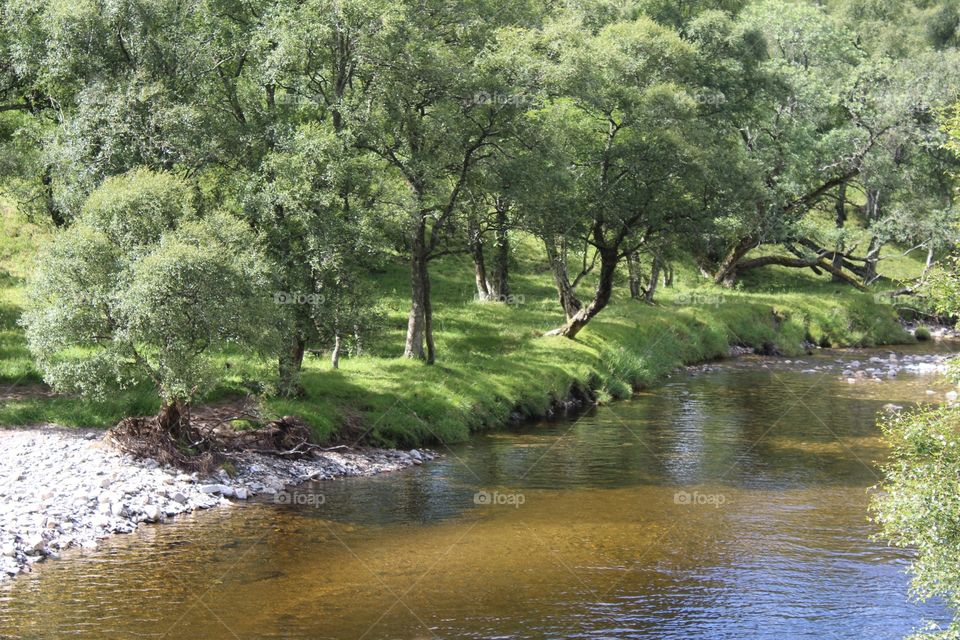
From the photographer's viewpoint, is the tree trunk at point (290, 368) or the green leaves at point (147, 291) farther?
the tree trunk at point (290, 368)

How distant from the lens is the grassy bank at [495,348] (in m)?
31.6

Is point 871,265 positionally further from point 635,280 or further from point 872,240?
point 635,280

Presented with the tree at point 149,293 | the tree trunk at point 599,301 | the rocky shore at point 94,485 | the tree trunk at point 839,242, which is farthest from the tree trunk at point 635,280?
the tree at point 149,293

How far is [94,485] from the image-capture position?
24.2m

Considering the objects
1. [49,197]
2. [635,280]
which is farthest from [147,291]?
[635,280]

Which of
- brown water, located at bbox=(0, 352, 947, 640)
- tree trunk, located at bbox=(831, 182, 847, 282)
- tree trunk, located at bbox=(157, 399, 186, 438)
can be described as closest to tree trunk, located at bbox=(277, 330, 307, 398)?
tree trunk, located at bbox=(157, 399, 186, 438)

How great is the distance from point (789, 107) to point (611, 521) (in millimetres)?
49005

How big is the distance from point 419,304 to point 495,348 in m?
6.00

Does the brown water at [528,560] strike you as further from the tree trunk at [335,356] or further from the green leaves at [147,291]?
the tree trunk at [335,356]

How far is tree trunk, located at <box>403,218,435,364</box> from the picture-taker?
38031 millimetres

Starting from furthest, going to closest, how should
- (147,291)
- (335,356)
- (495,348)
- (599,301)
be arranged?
(599,301)
(495,348)
(335,356)
(147,291)

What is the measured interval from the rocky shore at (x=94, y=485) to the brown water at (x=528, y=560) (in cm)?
77

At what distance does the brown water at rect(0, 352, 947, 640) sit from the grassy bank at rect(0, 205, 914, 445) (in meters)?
3.80

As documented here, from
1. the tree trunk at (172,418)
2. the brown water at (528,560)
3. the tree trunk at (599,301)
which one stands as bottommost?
the brown water at (528,560)
